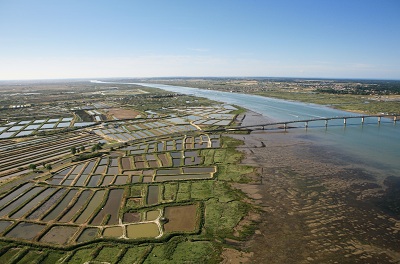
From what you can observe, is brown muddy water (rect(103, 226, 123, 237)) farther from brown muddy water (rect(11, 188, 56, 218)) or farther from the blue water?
the blue water

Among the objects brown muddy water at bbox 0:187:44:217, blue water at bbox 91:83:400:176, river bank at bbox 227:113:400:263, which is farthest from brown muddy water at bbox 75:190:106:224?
blue water at bbox 91:83:400:176

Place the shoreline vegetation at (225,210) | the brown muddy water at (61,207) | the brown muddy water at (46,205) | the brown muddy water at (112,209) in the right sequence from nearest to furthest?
the shoreline vegetation at (225,210), the brown muddy water at (112,209), the brown muddy water at (61,207), the brown muddy water at (46,205)

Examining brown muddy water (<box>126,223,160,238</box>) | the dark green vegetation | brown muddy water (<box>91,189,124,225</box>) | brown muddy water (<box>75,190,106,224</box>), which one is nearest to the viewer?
the dark green vegetation

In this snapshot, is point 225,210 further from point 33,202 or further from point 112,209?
point 33,202

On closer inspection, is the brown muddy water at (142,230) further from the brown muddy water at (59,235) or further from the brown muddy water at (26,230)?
the brown muddy water at (26,230)

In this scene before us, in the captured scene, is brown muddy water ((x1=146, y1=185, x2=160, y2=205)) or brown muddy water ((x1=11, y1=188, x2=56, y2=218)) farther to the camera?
brown muddy water ((x1=146, y1=185, x2=160, y2=205))

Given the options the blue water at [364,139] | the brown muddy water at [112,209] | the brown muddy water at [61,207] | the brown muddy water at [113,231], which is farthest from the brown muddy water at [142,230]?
the blue water at [364,139]

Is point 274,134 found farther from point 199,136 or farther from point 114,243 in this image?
point 114,243

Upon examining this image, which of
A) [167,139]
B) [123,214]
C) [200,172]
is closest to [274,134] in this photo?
[167,139]
